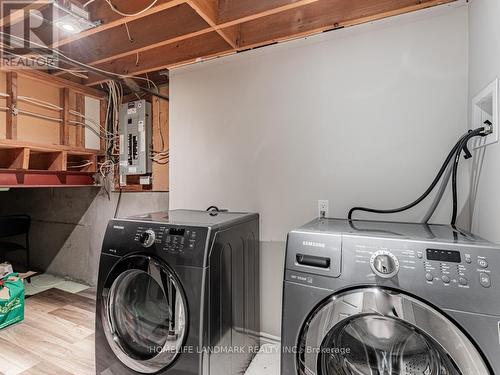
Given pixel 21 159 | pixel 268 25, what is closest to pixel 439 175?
pixel 268 25

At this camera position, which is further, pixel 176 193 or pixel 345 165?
pixel 176 193

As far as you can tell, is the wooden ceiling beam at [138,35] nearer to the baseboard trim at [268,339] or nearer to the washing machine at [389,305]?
the washing machine at [389,305]

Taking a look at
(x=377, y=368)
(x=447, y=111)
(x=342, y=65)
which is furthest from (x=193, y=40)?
(x=377, y=368)

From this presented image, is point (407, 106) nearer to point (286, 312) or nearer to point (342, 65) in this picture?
point (342, 65)

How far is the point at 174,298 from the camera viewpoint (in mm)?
1241

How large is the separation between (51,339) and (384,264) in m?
2.47

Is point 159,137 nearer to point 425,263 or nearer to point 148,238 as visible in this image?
point 148,238

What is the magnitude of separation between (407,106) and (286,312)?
4.22 ft

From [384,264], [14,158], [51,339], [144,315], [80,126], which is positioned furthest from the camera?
[80,126]

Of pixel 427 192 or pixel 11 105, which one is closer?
pixel 427 192

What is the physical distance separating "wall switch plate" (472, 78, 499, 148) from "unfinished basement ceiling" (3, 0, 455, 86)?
2.08 ft

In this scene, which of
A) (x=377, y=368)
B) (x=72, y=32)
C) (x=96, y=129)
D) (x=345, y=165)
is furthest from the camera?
(x=96, y=129)

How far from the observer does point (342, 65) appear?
1.67 m

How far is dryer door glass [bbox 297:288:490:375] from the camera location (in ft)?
2.65
